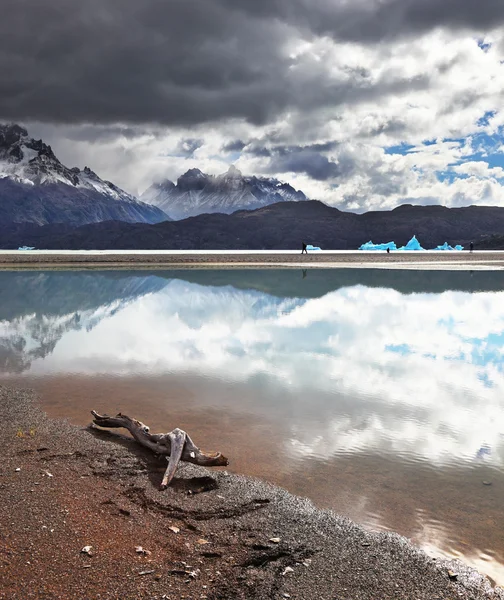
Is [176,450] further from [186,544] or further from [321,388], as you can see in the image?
[321,388]

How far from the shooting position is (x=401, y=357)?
1850 cm

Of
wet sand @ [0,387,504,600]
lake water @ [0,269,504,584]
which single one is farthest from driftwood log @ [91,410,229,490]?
lake water @ [0,269,504,584]

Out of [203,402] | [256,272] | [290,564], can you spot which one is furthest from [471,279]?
[290,564]

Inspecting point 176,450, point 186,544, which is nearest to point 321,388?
point 176,450

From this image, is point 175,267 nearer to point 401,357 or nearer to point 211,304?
point 211,304

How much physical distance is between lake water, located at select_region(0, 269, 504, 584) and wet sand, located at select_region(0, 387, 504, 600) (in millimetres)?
603

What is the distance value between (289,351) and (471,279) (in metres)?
37.5

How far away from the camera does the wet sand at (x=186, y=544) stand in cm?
577

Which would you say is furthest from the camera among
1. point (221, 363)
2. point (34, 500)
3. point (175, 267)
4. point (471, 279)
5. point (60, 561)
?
point (175, 267)

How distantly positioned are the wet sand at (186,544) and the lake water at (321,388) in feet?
1.98

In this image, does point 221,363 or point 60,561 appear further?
point 221,363

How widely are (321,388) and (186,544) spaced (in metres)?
8.19

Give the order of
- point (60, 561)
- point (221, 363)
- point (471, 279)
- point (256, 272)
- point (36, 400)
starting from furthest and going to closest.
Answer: point (256, 272) < point (471, 279) < point (221, 363) < point (36, 400) < point (60, 561)

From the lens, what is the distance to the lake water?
8281 mm
